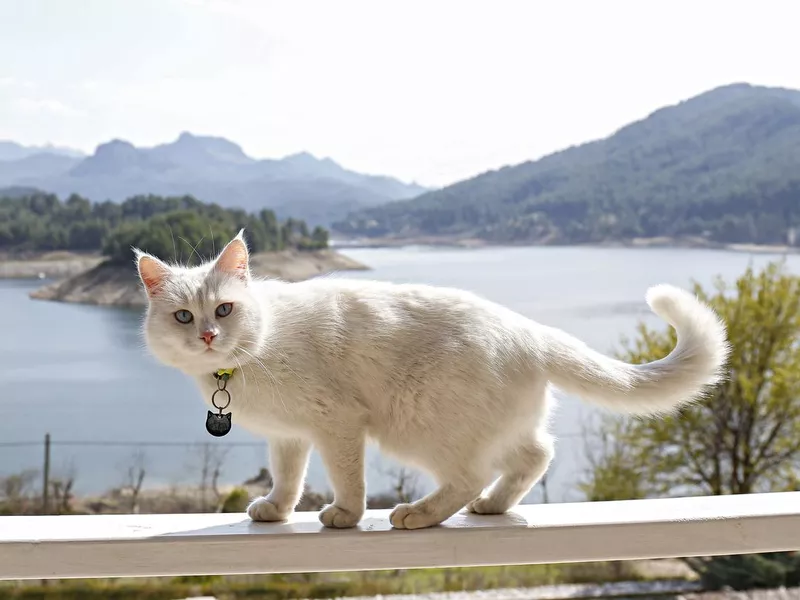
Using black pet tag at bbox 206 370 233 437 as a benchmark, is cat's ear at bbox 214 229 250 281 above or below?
above

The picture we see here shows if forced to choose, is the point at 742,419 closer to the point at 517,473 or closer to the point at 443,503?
the point at 517,473

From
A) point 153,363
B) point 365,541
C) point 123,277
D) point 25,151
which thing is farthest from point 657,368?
point 25,151

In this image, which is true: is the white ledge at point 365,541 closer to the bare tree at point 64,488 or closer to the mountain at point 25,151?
the bare tree at point 64,488

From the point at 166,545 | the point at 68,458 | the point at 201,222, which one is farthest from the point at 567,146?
the point at 166,545

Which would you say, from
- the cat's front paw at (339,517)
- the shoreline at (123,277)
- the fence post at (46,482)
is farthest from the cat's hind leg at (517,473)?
the fence post at (46,482)

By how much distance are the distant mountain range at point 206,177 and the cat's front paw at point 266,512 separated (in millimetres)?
1990

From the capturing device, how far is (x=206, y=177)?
3.05 metres

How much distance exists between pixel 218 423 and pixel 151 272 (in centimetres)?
20

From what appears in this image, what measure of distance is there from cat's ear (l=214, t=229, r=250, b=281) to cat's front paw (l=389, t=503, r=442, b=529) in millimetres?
356

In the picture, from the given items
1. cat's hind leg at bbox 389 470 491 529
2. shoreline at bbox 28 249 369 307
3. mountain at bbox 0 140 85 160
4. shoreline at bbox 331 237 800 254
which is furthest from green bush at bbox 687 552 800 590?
mountain at bbox 0 140 85 160

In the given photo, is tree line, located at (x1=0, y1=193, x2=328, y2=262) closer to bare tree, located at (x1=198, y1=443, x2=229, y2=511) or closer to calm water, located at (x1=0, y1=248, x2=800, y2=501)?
calm water, located at (x1=0, y1=248, x2=800, y2=501)

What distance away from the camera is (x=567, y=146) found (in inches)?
117

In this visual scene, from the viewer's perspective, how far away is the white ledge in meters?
1.03

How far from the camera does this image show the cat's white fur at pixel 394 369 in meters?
1.00
